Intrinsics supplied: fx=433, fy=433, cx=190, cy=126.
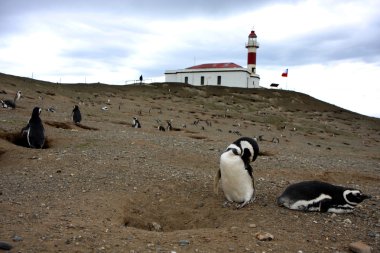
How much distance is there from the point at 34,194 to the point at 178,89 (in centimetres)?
3284

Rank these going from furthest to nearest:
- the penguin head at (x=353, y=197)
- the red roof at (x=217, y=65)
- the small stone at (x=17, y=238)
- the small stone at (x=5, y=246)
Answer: the red roof at (x=217, y=65)
the penguin head at (x=353, y=197)
the small stone at (x=17, y=238)
the small stone at (x=5, y=246)

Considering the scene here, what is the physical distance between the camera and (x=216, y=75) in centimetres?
4797

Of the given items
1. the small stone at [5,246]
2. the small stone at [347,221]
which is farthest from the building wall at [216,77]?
the small stone at [5,246]

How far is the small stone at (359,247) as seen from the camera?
4.34 m

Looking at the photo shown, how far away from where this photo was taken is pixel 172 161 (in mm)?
8711

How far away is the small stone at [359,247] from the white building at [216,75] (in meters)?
43.2

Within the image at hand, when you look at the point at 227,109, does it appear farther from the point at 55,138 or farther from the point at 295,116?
the point at 55,138

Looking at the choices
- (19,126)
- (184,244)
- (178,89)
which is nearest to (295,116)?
(178,89)

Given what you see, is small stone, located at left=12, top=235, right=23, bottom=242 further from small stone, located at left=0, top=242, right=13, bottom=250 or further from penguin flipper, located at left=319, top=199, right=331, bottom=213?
penguin flipper, located at left=319, top=199, right=331, bottom=213

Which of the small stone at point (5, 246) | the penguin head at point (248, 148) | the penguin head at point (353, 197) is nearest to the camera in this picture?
the small stone at point (5, 246)

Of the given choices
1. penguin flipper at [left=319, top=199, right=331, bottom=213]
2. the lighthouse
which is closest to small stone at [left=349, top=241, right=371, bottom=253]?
penguin flipper at [left=319, top=199, right=331, bottom=213]

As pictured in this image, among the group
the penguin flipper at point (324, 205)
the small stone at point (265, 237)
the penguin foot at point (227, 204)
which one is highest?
the penguin flipper at point (324, 205)

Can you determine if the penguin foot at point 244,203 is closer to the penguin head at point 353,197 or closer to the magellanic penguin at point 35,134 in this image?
the penguin head at point 353,197

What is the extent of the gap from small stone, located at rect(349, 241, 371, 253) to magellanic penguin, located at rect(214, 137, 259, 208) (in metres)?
1.77
